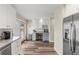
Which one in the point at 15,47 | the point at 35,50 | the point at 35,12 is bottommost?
the point at 35,50

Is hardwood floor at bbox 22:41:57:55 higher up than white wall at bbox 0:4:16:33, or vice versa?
white wall at bbox 0:4:16:33

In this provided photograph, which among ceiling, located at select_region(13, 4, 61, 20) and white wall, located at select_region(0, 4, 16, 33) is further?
ceiling, located at select_region(13, 4, 61, 20)

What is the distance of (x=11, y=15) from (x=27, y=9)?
2.55 ft

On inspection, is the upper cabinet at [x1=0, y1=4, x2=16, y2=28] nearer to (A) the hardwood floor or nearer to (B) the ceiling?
(B) the ceiling

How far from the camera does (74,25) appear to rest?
5.98ft

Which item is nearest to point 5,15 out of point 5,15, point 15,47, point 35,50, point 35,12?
point 5,15

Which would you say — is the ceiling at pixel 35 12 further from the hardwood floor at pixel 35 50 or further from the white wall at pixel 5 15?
the hardwood floor at pixel 35 50

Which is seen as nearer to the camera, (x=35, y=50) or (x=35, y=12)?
(x=35, y=12)

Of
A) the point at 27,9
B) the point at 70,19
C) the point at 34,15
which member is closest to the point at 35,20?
the point at 34,15

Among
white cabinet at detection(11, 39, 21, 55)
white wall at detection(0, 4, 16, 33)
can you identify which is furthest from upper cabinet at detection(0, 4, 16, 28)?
white cabinet at detection(11, 39, 21, 55)

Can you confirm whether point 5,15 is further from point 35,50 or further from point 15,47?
point 35,50

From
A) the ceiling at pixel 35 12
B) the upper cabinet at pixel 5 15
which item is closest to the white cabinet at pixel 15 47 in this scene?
the upper cabinet at pixel 5 15
